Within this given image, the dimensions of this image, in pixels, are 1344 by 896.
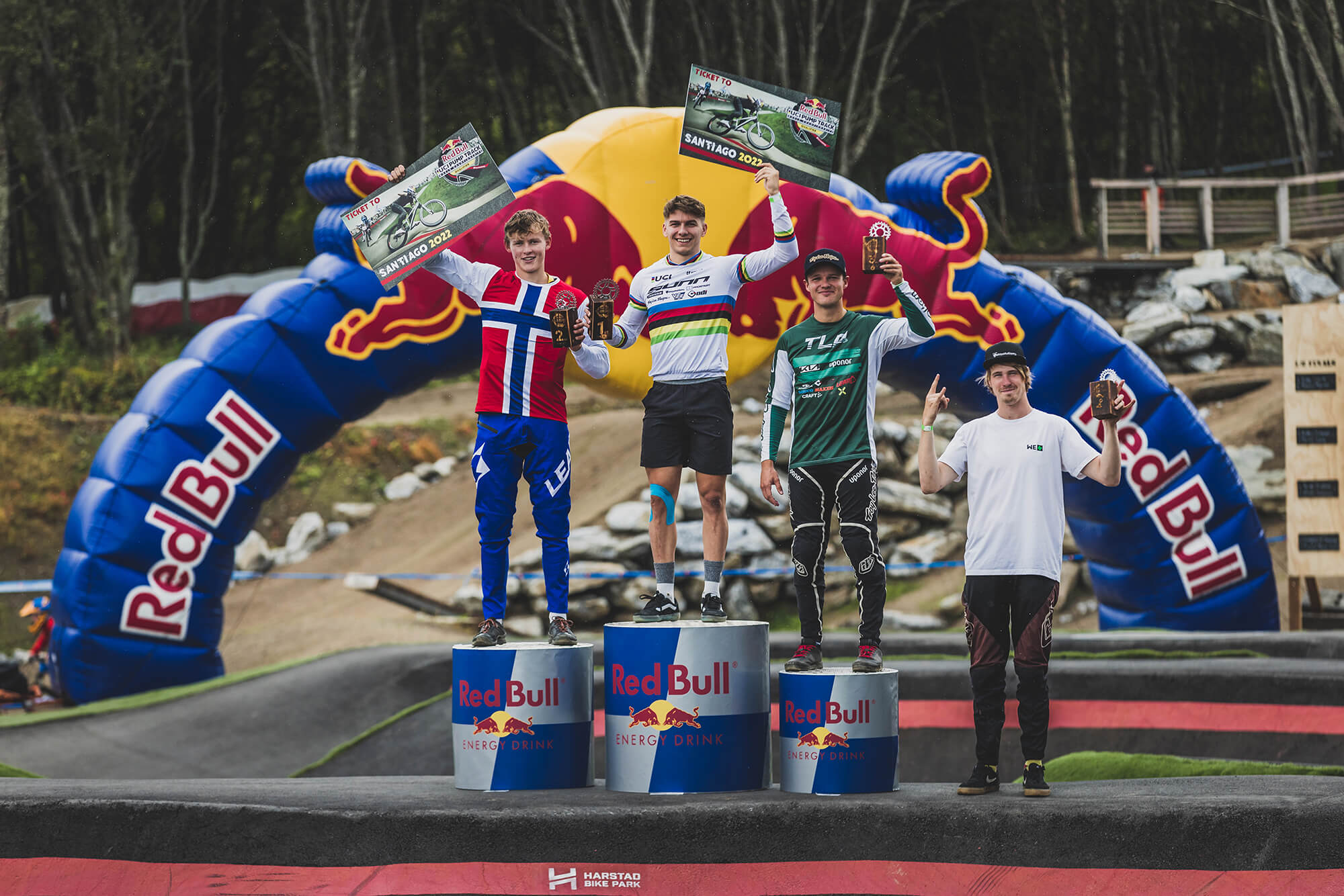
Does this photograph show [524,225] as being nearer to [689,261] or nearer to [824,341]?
[689,261]

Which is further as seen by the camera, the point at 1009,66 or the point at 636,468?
the point at 1009,66

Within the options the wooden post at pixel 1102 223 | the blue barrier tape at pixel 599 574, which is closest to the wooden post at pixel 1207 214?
the wooden post at pixel 1102 223

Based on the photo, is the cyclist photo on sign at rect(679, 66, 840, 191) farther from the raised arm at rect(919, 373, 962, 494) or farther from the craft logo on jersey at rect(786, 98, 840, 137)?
the raised arm at rect(919, 373, 962, 494)

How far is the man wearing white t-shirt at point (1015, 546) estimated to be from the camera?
4035 mm

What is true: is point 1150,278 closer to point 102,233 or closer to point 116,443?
point 116,443

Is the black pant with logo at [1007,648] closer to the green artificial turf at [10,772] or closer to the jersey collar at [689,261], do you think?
the jersey collar at [689,261]

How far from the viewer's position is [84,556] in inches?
305

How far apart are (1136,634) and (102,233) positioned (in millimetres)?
20360

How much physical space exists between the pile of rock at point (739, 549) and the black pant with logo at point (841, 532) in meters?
8.26

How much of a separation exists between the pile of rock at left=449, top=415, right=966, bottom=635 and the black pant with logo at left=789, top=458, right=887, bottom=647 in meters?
8.26

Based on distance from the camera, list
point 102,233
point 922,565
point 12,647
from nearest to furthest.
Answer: point 922,565, point 12,647, point 102,233

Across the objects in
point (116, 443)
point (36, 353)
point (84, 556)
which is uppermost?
point (36, 353)

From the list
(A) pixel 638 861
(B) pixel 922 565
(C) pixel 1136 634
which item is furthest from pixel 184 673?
(B) pixel 922 565

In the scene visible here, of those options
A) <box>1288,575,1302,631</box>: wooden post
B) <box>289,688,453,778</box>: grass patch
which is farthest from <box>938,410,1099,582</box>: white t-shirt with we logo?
<box>1288,575,1302,631</box>: wooden post
